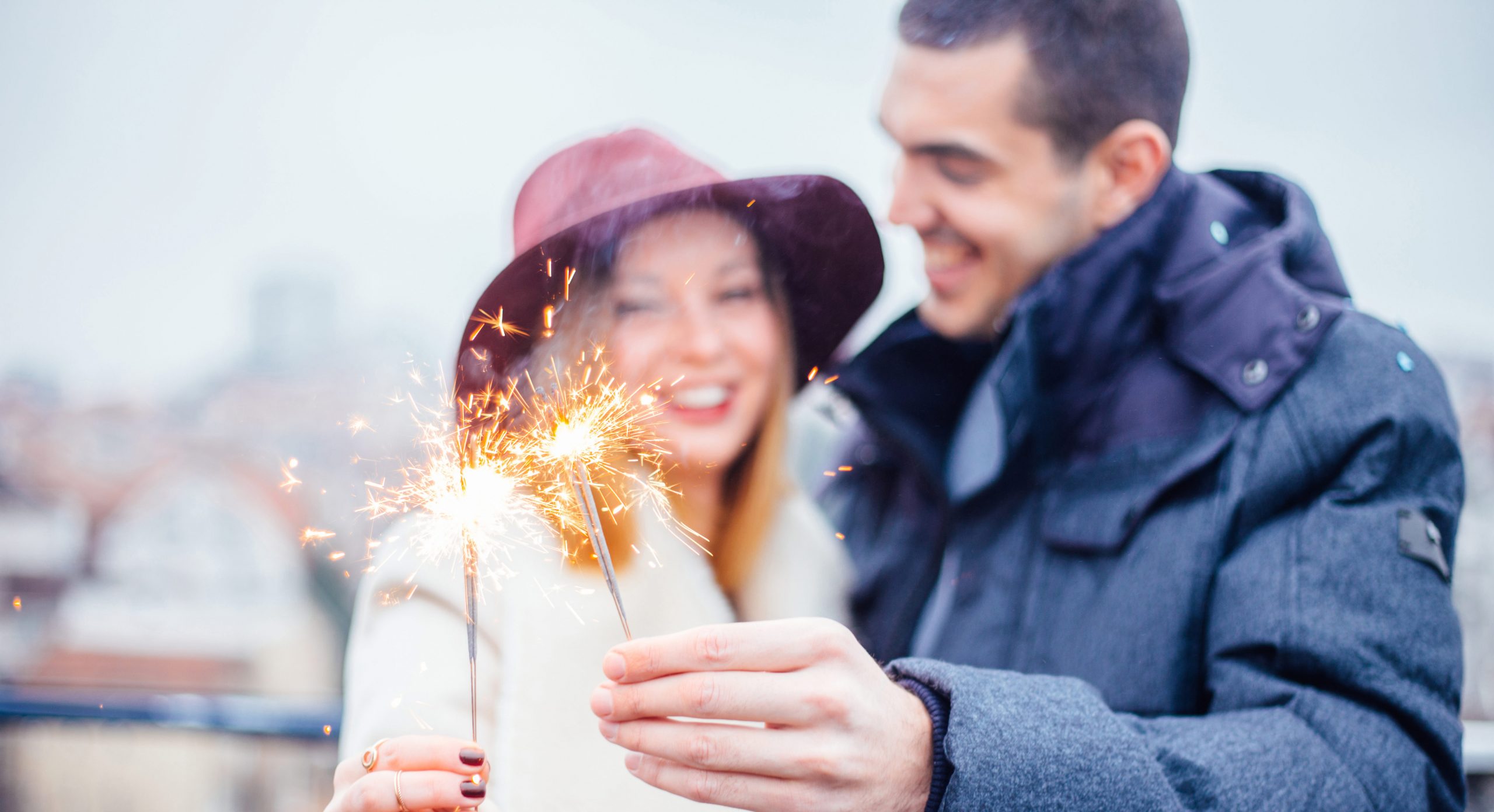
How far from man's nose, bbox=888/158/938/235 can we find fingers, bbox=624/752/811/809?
65 cm

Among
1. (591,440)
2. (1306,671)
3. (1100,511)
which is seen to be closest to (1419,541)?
(1306,671)

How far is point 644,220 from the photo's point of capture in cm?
65

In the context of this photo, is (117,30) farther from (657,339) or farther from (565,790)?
(565,790)

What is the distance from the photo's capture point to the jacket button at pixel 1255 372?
2.64 ft

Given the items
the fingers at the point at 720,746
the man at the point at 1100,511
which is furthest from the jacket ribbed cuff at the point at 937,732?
the fingers at the point at 720,746

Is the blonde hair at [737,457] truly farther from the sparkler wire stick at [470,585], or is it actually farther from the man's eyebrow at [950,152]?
the man's eyebrow at [950,152]

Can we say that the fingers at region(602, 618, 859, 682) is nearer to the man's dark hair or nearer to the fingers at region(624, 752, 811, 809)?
the fingers at region(624, 752, 811, 809)

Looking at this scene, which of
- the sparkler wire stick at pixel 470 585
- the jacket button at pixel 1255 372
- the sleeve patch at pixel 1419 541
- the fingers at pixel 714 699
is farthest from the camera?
the jacket button at pixel 1255 372

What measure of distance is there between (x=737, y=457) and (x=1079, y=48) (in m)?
0.68

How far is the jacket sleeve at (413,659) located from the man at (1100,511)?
0.23m

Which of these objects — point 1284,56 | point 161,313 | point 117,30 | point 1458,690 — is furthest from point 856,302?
point 117,30

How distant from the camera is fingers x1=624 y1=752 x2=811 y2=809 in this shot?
0.50 metres

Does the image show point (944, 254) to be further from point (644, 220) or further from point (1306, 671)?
point (1306, 671)

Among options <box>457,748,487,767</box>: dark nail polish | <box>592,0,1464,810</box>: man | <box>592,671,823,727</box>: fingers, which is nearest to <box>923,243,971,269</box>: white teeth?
<box>592,0,1464,810</box>: man
